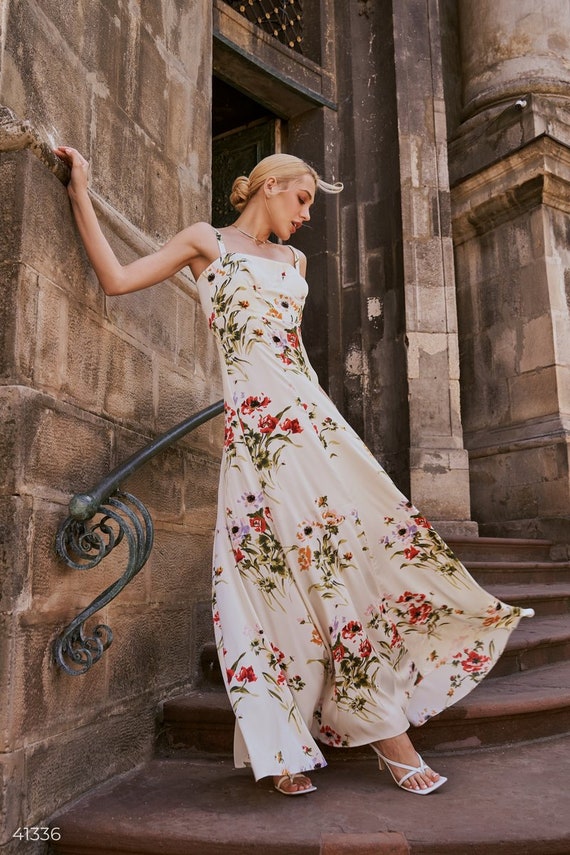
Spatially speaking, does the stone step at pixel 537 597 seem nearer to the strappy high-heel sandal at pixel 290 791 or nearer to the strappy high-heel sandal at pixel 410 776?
the strappy high-heel sandal at pixel 410 776

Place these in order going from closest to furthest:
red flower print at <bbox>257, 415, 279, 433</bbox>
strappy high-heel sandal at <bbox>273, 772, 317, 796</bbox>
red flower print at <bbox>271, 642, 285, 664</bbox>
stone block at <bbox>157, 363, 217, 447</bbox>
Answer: strappy high-heel sandal at <bbox>273, 772, 317, 796</bbox> → red flower print at <bbox>271, 642, 285, 664</bbox> → red flower print at <bbox>257, 415, 279, 433</bbox> → stone block at <bbox>157, 363, 217, 447</bbox>

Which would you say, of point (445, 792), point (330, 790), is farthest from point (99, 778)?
point (445, 792)

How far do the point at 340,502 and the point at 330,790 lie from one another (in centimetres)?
78

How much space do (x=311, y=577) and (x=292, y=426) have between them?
0.44 meters

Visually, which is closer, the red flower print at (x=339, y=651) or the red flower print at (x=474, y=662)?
the red flower print at (x=339, y=651)

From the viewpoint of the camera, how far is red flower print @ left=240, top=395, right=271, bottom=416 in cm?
224

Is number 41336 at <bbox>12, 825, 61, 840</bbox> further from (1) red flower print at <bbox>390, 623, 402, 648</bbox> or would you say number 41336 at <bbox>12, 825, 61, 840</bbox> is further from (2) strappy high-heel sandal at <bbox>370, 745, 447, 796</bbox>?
(1) red flower print at <bbox>390, 623, 402, 648</bbox>

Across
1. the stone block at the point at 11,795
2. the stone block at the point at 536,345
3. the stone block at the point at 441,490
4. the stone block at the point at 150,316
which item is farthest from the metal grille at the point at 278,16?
the stone block at the point at 11,795

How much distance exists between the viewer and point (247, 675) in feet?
6.73

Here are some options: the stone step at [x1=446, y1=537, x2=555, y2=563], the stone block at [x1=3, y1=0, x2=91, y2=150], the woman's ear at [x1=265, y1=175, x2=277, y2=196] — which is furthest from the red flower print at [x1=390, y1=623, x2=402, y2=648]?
the stone step at [x1=446, y1=537, x2=555, y2=563]

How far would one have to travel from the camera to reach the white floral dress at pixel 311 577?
2117 millimetres

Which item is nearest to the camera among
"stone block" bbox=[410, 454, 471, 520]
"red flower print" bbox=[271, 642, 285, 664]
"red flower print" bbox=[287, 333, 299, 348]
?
"red flower print" bbox=[271, 642, 285, 664]

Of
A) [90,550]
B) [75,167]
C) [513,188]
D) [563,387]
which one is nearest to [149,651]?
[90,550]

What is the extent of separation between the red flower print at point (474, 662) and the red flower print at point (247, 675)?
25.6 inches
